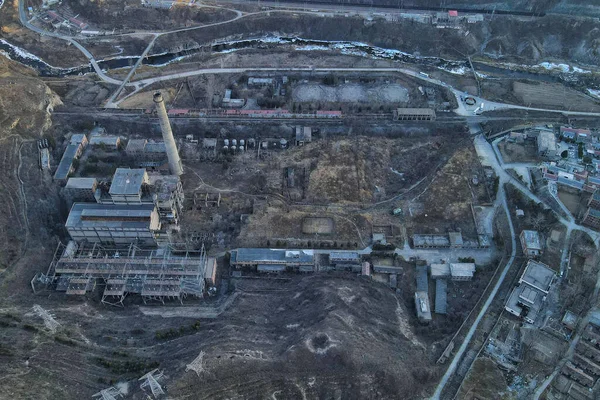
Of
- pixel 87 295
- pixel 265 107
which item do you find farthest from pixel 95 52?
pixel 87 295

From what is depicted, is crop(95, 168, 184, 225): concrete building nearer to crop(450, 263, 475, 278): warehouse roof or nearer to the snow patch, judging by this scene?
crop(450, 263, 475, 278): warehouse roof

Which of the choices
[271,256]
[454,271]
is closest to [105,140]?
[271,256]

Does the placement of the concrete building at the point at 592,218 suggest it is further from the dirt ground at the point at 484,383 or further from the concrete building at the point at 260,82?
the concrete building at the point at 260,82

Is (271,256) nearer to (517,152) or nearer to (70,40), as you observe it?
(517,152)

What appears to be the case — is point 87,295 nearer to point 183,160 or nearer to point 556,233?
point 183,160

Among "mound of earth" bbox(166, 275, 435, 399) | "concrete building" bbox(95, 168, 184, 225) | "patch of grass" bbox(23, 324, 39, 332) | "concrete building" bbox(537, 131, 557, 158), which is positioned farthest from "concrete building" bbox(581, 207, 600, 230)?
"patch of grass" bbox(23, 324, 39, 332)

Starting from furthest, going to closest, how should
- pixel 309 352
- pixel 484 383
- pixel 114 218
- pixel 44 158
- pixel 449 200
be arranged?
pixel 44 158 → pixel 449 200 → pixel 114 218 → pixel 484 383 → pixel 309 352
